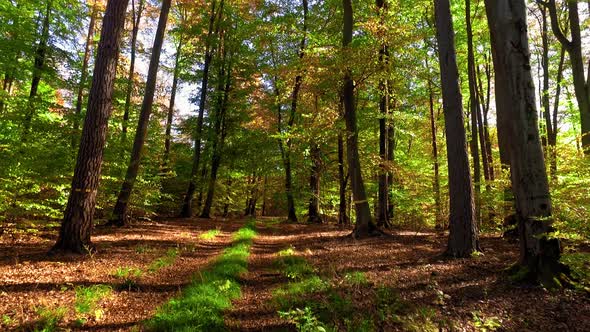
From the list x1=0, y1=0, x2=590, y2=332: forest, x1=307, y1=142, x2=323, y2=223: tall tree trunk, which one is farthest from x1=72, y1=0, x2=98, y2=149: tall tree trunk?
x1=307, y1=142, x2=323, y2=223: tall tree trunk

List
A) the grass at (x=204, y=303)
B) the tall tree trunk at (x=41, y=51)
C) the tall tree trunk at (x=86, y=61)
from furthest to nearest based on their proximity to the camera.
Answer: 1. the tall tree trunk at (x=86, y=61)
2. the tall tree trunk at (x=41, y=51)
3. the grass at (x=204, y=303)

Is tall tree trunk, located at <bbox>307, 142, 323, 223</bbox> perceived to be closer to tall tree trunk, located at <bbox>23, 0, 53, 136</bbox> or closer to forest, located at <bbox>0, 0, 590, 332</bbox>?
forest, located at <bbox>0, 0, 590, 332</bbox>

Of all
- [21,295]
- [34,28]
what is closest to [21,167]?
[21,295]

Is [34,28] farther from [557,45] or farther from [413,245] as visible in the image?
[557,45]

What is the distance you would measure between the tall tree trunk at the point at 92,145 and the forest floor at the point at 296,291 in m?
0.48

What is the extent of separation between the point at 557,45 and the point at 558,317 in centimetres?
2004

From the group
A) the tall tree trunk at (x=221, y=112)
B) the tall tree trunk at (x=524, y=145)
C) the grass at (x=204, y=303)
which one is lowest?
the grass at (x=204, y=303)

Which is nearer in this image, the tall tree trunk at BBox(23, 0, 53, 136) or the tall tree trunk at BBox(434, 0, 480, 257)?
the tall tree trunk at BBox(434, 0, 480, 257)

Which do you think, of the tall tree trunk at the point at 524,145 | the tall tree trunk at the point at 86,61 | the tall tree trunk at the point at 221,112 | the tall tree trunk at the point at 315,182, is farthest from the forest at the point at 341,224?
the tall tree trunk at the point at 221,112

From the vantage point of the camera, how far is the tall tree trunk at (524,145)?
5199 mm

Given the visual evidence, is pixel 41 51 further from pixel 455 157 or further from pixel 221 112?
pixel 455 157

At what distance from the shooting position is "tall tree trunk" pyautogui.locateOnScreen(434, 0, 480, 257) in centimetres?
740

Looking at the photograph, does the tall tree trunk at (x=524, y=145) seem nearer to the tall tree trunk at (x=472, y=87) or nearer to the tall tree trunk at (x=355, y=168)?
the tall tree trunk at (x=472, y=87)

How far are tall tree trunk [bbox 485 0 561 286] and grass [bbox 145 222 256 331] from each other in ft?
14.6
